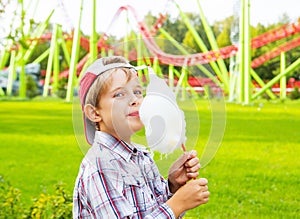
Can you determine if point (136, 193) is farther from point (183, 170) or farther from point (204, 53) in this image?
point (204, 53)

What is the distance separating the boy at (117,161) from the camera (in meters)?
1.60

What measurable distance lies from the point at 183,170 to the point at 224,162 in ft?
17.2

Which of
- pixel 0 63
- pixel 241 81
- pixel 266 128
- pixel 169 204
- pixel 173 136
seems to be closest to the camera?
pixel 173 136

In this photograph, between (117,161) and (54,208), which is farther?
(54,208)

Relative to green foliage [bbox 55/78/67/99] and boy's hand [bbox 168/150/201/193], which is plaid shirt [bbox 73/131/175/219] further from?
green foliage [bbox 55/78/67/99]

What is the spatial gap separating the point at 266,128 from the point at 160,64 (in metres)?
9.00

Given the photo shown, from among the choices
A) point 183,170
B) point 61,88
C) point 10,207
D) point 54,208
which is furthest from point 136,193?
point 61,88

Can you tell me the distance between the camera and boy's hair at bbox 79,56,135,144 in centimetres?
163

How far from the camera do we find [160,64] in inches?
67.1

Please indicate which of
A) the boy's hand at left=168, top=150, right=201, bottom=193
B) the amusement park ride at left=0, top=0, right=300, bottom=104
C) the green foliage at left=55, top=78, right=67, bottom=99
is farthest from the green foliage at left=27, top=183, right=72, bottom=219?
the green foliage at left=55, top=78, right=67, bottom=99

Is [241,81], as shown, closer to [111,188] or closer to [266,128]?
[266,128]

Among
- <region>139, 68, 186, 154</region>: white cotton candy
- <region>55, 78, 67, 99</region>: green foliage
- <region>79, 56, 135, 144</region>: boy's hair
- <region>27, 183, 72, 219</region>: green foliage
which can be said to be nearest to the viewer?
<region>139, 68, 186, 154</region>: white cotton candy

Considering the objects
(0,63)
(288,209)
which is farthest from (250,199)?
(0,63)

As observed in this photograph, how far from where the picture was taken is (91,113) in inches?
65.6
